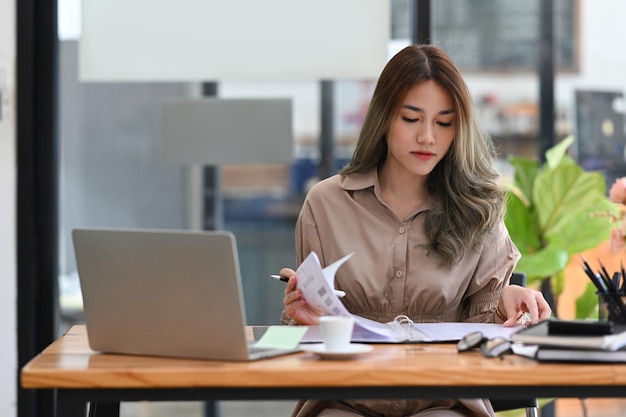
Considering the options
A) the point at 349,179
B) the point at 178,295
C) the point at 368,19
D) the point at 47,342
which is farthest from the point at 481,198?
the point at 47,342

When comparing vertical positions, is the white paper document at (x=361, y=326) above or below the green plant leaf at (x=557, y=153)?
below

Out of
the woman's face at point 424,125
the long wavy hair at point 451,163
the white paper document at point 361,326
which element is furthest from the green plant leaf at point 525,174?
the white paper document at point 361,326

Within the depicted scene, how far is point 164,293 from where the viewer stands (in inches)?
65.9

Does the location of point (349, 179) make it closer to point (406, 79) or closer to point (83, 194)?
point (406, 79)

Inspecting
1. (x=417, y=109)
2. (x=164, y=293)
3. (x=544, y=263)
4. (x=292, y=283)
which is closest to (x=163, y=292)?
(x=164, y=293)

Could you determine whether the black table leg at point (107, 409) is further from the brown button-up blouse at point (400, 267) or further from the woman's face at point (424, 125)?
the woman's face at point (424, 125)

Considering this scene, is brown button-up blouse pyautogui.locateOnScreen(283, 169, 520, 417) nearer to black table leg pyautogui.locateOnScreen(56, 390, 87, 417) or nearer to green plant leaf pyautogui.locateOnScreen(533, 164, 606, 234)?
black table leg pyautogui.locateOnScreen(56, 390, 87, 417)

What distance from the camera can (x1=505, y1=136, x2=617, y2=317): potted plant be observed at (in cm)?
352

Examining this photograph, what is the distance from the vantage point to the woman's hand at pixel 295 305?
1.99 meters

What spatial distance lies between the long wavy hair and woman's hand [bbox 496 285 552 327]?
0.18 metres

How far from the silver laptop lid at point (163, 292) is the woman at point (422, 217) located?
1.81 feet

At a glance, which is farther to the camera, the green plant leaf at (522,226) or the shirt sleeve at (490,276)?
the green plant leaf at (522,226)

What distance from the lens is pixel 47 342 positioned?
11.8 feet

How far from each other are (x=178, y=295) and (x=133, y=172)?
2.14 meters
